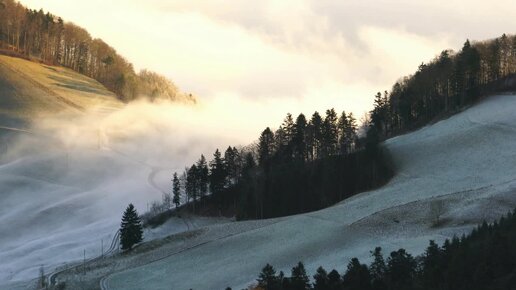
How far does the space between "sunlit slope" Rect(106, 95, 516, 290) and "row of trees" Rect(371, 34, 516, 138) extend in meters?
20.4

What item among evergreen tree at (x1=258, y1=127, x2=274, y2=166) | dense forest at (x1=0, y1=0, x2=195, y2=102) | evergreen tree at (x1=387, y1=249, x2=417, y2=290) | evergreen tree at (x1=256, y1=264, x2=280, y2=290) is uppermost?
dense forest at (x1=0, y1=0, x2=195, y2=102)

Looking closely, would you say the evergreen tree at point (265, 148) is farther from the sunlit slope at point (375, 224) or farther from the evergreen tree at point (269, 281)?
the evergreen tree at point (269, 281)

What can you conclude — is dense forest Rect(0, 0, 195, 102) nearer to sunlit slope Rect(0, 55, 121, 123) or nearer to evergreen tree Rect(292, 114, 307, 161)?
sunlit slope Rect(0, 55, 121, 123)

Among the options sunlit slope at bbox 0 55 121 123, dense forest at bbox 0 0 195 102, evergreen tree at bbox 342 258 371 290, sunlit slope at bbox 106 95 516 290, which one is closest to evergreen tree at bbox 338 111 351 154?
sunlit slope at bbox 106 95 516 290

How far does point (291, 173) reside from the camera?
3472 inches

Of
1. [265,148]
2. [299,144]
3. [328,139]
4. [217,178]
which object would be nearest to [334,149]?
[328,139]

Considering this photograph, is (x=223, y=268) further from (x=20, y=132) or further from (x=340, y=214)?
(x=20, y=132)

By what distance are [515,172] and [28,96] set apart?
4530 inches

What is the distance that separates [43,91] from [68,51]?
1397 inches

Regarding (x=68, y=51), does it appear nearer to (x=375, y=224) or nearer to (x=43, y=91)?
(x=43, y=91)

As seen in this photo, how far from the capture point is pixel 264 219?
81.6 meters

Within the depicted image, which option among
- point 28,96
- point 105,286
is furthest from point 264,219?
point 28,96

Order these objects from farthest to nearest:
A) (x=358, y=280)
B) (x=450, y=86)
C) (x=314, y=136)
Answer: (x=450, y=86) < (x=314, y=136) < (x=358, y=280)

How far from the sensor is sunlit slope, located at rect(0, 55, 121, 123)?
14512 centimetres
